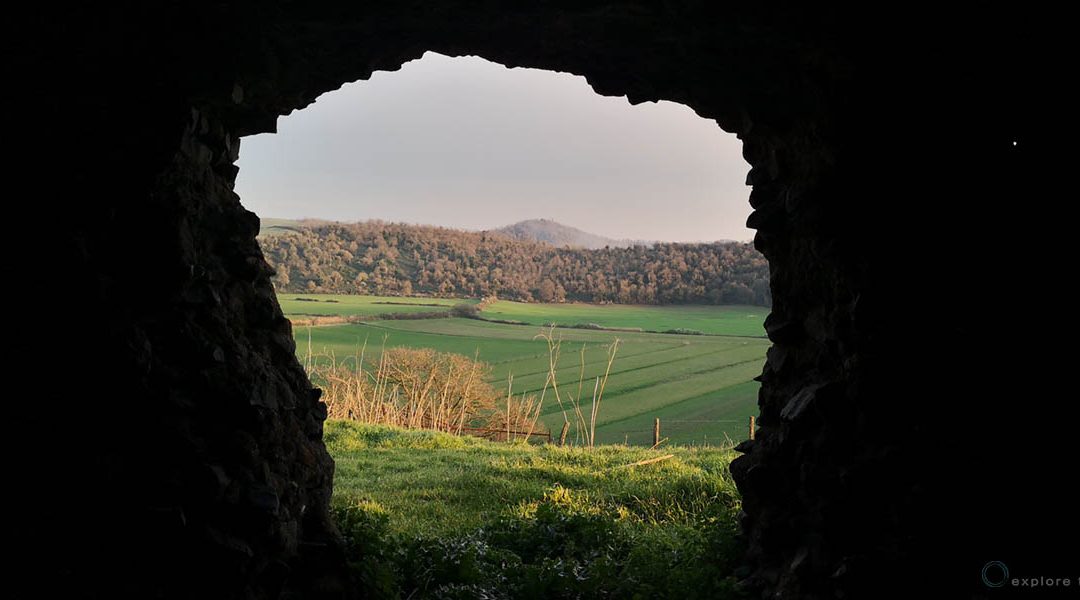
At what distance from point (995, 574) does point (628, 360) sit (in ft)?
73.3

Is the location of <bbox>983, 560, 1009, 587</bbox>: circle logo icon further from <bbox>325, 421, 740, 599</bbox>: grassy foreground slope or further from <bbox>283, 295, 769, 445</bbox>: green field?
<bbox>283, 295, 769, 445</bbox>: green field

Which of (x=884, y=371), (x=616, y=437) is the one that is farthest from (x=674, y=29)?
(x=616, y=437)

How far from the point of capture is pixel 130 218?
3531 millimetres

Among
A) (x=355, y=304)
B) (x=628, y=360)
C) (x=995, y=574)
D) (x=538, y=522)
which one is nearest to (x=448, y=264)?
(x=355, y=304)

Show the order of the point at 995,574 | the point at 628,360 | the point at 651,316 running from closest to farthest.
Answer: the point at 995,574 → the point at 628,360 → the point at 651,316

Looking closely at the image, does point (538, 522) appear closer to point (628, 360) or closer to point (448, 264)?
point (628, 360)

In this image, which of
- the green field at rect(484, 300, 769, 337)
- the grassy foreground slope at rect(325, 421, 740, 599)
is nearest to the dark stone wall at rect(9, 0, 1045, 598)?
the grassy foreground slope at rect(325, 421, 740, 599)

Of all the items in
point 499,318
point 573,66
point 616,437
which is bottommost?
point 616,437

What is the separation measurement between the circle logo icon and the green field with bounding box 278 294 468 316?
27288mm

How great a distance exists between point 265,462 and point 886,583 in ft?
10.6

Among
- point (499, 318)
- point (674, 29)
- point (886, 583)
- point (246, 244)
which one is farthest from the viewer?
point (499, 318)

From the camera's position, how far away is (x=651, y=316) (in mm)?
28188

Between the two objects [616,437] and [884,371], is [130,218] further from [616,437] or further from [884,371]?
[616,437]

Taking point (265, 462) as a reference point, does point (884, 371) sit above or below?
above
